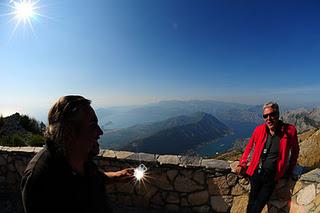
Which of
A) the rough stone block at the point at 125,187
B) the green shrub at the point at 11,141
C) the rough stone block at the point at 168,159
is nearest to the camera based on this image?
the rough stone block at the point at 168,159

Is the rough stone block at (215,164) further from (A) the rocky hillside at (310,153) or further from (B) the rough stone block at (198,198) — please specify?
(A) the rocky hillside at (310,153)

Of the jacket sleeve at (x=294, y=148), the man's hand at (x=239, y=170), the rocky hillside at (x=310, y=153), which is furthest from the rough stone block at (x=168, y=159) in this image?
the rocky hillside at (x=310, y=153)

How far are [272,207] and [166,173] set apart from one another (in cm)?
188

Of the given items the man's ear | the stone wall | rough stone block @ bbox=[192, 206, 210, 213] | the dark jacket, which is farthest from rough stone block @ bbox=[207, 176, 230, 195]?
the man's ear

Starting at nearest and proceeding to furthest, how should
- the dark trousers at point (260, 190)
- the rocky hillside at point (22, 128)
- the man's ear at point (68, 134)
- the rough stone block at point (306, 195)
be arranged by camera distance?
1. the man's ear at point (68, 134)
2. the rough stone block at point (306, 195)
3. the dark trousers at point (260, 190)
4. the rocky hillside at point (22, 128)

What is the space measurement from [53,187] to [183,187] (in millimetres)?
3994

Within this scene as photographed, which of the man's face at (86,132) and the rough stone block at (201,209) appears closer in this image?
the man's face at (86,132)

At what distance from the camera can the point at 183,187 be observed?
489 cm

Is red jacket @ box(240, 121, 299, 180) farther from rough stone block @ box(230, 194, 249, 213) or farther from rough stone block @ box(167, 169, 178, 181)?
rough stone block @ box(167, 169, 178, 181)

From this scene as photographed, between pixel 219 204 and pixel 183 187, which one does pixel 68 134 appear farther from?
pixel 219 204

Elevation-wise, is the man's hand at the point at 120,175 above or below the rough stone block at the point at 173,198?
above

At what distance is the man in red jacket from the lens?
3.80 m

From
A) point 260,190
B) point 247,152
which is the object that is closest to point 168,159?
point 247,152

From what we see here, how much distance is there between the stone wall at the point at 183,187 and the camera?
14.7 ft
